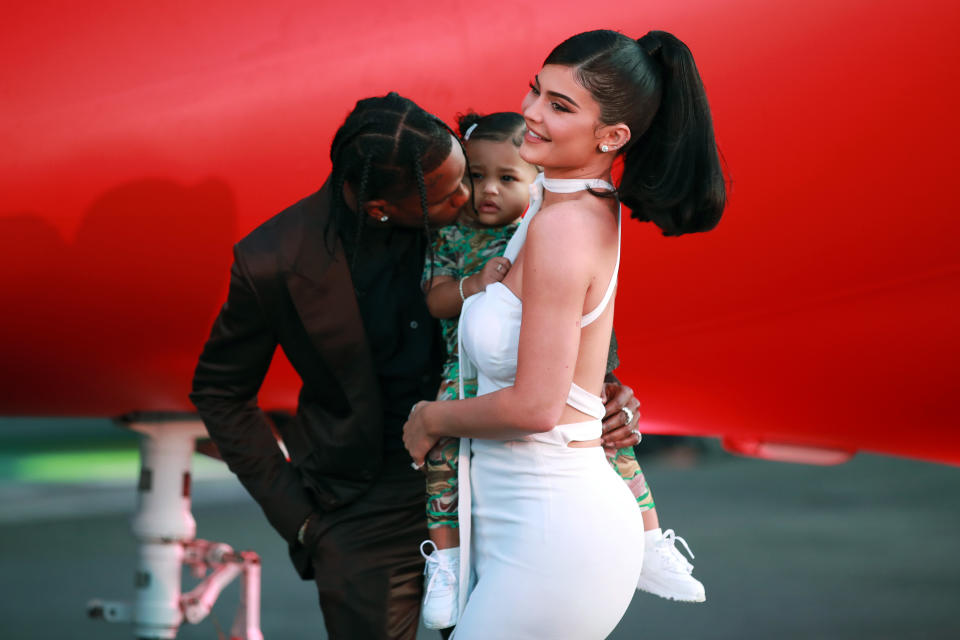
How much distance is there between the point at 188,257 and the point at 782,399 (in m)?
1.36

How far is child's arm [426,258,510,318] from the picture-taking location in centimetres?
159

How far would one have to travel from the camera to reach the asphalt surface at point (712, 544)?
4.64 metres

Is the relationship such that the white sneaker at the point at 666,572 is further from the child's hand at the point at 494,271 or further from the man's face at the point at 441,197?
the man's face at the point at 441,197

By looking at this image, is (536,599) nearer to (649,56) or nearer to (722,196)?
(722,196)

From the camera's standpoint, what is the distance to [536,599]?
1.42 meters

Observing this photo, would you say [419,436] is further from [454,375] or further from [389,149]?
[389,149]

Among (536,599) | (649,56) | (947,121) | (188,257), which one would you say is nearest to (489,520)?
(536,599)

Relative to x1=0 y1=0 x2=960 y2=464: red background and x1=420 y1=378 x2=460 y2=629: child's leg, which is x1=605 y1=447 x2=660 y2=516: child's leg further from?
x1=0 y1=0 x2=960 y2=464: red background

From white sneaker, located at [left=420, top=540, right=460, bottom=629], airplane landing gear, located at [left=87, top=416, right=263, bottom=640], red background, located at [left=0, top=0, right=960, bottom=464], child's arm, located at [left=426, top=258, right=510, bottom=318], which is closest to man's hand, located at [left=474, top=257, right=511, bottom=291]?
child's arm, located at [left=426, top=258, right=510, bottom=318]

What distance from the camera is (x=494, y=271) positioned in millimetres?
1590

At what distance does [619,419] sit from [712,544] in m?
4.68

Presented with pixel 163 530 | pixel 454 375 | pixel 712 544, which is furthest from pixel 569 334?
pixel 712 544

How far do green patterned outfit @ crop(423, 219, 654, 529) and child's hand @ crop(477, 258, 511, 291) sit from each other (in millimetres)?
139

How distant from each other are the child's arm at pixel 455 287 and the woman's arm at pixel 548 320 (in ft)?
0.56
